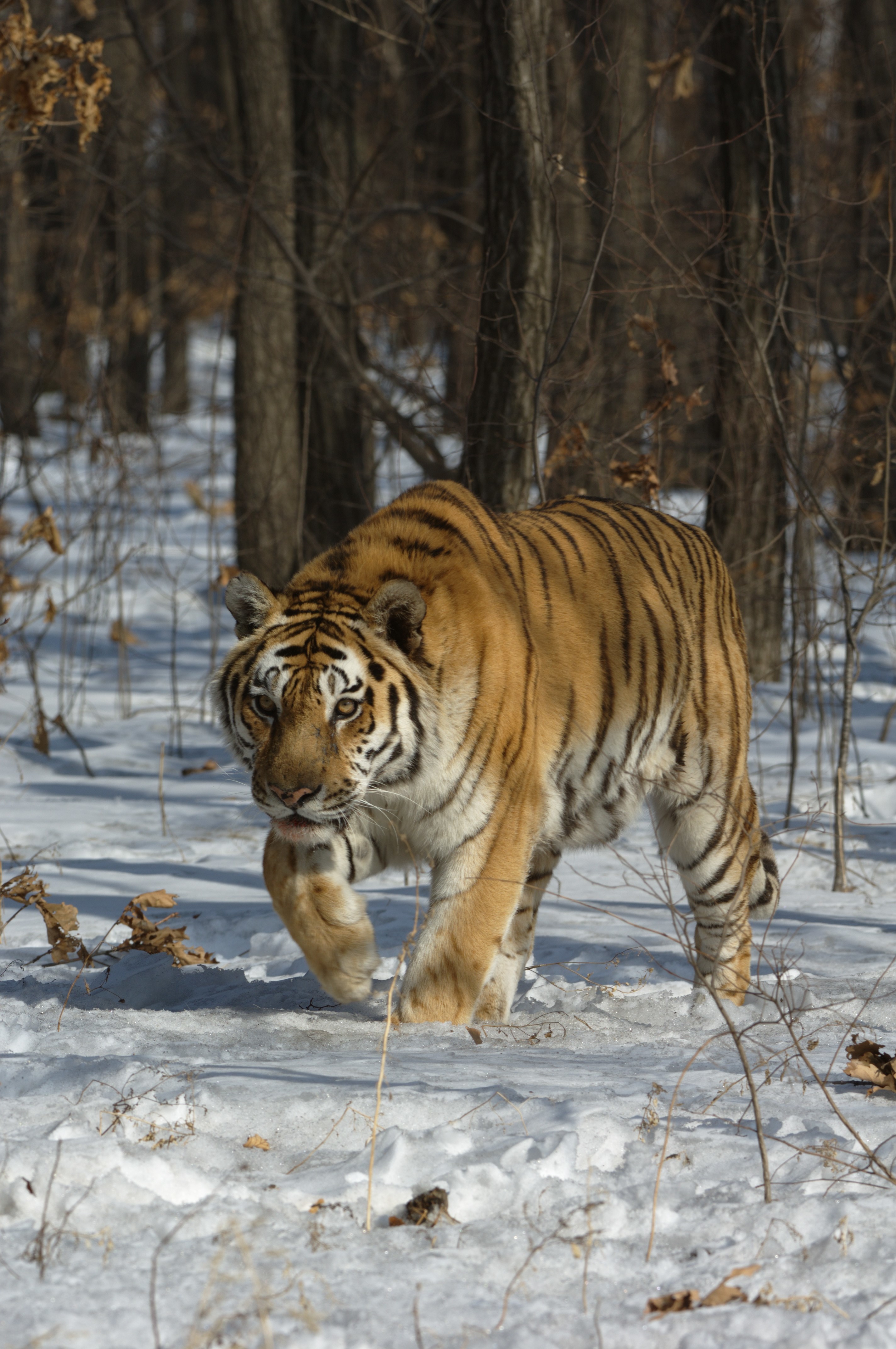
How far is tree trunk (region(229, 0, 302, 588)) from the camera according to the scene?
940 centimetres

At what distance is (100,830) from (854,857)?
133 inches

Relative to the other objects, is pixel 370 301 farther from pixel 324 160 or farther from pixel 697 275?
pixel 697 275

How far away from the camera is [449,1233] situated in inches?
84.8

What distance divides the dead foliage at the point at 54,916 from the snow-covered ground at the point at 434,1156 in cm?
13

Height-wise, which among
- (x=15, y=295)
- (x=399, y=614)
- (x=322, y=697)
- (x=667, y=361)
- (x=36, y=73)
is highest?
(x=15, y=295)

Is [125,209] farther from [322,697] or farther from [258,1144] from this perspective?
[258,1144]

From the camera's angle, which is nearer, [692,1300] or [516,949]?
[692,1300]

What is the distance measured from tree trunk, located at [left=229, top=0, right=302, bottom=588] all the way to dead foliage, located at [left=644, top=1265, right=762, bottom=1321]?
23.9 ft

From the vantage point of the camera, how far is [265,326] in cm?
1011

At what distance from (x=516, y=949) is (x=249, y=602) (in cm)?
140

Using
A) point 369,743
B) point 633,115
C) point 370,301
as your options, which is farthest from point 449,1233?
point 633,115

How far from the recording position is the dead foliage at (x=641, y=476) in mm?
5621

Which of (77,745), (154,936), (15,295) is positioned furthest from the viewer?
(15,295)

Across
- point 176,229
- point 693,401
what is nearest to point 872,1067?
point 693,401
